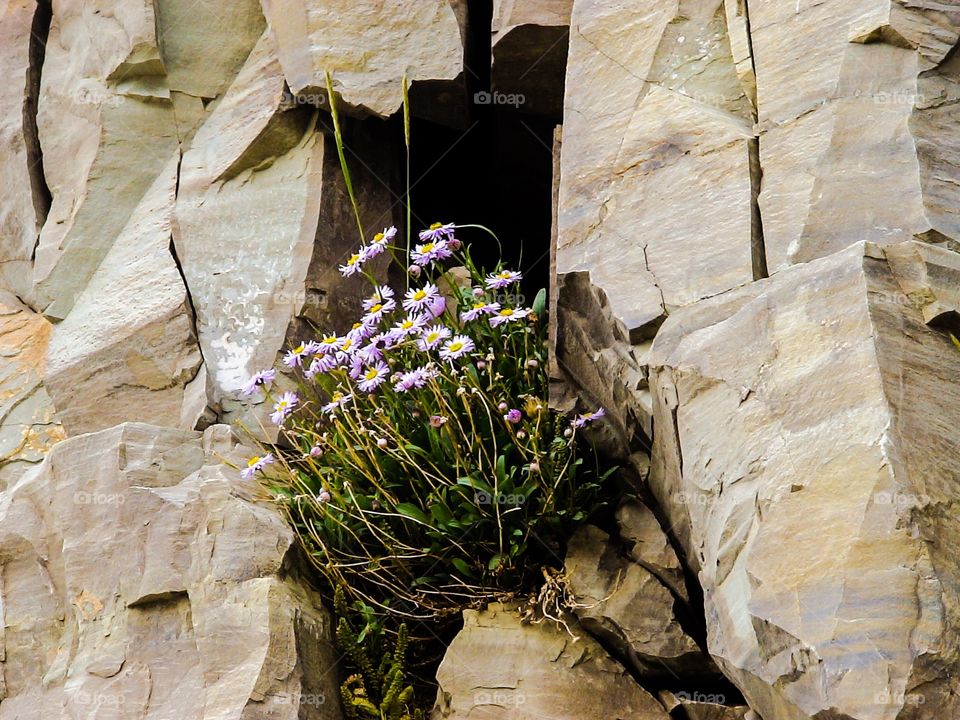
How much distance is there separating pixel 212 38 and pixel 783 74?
285 cm

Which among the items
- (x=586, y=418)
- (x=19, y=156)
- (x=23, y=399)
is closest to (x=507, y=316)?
(x=586, y=418)

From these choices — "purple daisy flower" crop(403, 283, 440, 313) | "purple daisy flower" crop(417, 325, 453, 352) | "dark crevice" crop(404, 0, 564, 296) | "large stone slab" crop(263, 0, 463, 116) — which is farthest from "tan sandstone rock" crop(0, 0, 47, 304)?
"purple daisy flower" crop(417, 325, 453, 352)

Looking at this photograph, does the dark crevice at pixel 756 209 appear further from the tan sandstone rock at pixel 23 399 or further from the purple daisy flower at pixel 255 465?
the tan sandstone rock at pixel 23 399

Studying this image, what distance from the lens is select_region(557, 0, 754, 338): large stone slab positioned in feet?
11.2

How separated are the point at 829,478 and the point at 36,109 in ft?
14.5

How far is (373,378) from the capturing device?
3740 millimetres

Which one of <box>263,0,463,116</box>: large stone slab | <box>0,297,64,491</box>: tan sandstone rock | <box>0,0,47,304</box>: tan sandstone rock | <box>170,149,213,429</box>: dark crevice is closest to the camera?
<box>170,149,213,429</box>: dark crevice

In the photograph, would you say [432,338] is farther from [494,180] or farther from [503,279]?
[494,180]

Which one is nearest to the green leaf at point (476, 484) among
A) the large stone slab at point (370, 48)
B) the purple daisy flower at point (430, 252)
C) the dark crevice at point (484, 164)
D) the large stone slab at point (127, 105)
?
the purple daisy flower at point (430, 252)

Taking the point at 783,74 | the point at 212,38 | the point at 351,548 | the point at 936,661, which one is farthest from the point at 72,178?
the point at 936,661

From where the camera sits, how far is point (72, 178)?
5.31 metres

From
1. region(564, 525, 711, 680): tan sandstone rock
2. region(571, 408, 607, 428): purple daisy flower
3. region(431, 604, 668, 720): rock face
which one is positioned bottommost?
region(431, 604, 668, 720): rock face

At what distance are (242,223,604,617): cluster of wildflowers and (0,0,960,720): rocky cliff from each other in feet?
0.50

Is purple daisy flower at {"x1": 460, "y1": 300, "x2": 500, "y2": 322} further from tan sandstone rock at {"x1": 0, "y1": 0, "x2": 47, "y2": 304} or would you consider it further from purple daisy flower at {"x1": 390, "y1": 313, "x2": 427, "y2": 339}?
tan sandstone rock at {"x1": 0, "y1": 0, "x2": 47, "y2": 304}
